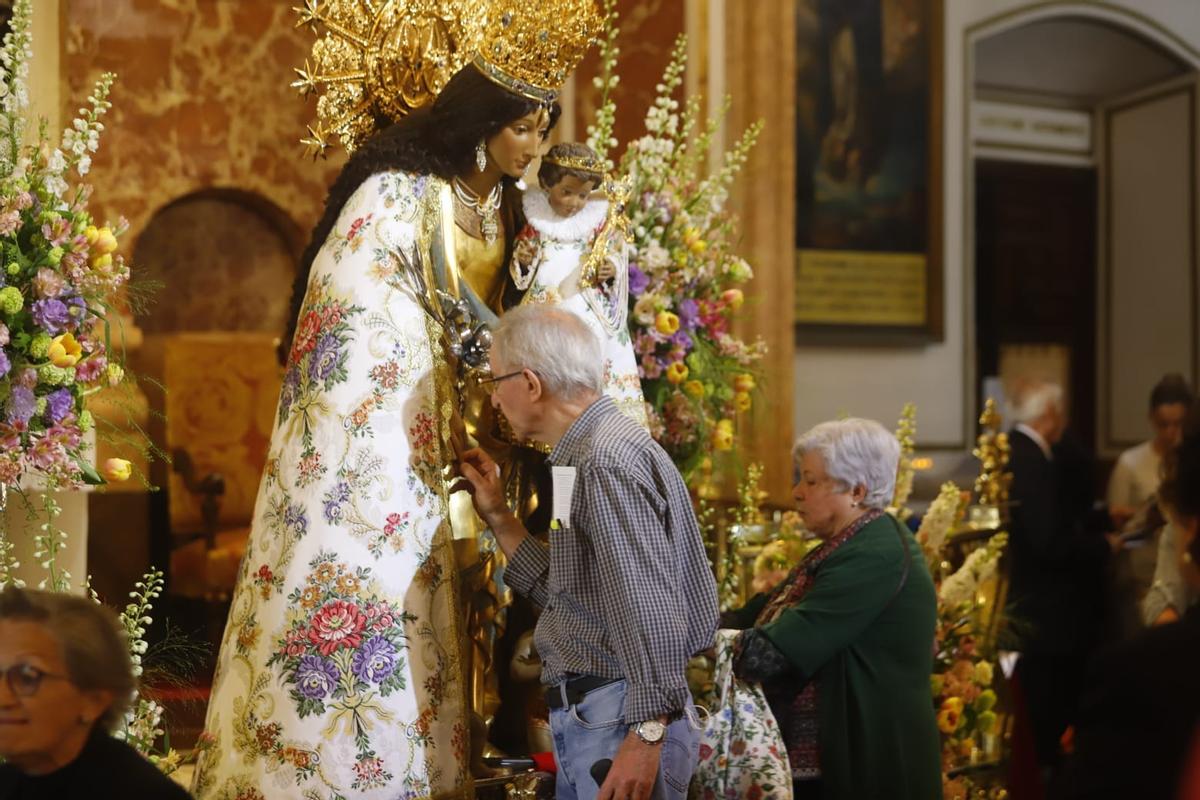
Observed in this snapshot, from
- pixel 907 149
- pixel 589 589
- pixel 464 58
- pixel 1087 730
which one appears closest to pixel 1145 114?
pixel 907 149

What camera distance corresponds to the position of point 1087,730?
5.62 feet

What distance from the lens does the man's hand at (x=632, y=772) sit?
256 centimetres

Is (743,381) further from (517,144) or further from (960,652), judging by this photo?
(517,144)

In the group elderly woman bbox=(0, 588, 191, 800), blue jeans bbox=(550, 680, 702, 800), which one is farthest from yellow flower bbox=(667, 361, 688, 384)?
elderly woman bbox=(0, 588, 191, 800)

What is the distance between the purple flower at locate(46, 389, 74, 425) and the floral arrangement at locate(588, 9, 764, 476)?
1.65m

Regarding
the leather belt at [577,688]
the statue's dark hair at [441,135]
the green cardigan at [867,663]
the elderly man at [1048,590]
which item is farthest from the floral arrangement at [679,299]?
the elderly man at [1048,590]

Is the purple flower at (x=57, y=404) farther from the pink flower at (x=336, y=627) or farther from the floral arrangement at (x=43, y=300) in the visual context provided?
the pink flower at (x=336, y=627)

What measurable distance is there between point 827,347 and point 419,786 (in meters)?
4.63

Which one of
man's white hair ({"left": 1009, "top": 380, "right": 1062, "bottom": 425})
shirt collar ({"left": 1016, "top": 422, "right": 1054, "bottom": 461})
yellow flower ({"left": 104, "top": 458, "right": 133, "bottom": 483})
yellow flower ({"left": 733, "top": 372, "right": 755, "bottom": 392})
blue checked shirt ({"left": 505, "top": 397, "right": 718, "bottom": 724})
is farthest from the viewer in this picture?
man's white hair ({"left": 1009, "top": 380, "right": 1062, "bottom": 425})

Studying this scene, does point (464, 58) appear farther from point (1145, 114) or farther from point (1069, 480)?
point (1145, 114)

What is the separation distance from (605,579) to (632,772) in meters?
0.34

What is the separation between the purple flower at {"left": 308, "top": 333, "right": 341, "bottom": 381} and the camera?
3053 millimetres

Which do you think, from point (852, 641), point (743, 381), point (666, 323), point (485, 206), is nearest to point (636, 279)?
point (666, 323)

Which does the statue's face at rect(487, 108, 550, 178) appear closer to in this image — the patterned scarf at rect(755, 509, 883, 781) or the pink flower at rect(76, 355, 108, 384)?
the pink flower at rect(76, 355, 108, 384)
